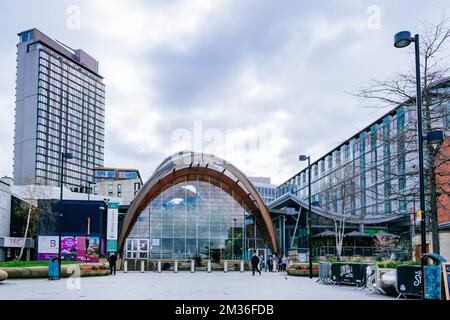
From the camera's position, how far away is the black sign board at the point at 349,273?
20.6 metres

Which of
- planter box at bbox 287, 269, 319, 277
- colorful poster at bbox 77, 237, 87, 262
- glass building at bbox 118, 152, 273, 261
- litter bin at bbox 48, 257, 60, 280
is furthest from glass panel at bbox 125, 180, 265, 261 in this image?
litter bin at bbox 48, 257, 60, 280

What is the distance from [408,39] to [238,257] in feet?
119

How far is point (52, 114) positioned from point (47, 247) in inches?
4175

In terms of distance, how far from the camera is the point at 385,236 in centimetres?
5134

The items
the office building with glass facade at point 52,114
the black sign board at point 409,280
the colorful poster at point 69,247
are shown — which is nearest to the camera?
the black sign board at point 409,280

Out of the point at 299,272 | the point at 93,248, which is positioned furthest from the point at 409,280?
the point at 93,248

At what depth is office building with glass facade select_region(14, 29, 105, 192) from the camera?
13788cm

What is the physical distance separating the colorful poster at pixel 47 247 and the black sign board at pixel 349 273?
30.4 m

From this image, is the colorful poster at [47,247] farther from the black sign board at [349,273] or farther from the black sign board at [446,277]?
the black sign board at [446,277]

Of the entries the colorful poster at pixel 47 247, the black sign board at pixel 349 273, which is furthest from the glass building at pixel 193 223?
the black sign board at pixel 349 273

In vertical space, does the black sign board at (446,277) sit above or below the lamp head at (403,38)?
below

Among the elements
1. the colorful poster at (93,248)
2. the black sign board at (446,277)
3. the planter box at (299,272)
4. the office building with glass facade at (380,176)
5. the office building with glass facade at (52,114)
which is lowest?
the planter box at (299,272)

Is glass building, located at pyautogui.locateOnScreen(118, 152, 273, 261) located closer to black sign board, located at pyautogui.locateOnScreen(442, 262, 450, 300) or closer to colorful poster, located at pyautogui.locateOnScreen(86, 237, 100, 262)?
colorful poster, located at pyautogui.locateOnScreen(86, 237, 100, 262)

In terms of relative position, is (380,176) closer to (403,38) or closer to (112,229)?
(403,38)
